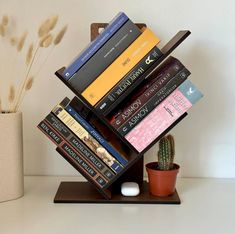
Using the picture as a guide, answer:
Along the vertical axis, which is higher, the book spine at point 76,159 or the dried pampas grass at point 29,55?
the dried pampas grass at point 29,55

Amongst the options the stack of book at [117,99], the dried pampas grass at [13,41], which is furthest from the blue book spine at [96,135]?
the dried pampas grass at [13,41]

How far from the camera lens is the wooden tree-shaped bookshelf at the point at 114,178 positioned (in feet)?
3.22

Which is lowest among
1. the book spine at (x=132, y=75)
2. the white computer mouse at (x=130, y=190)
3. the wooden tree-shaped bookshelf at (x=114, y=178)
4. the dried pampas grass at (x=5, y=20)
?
the white computer mouse at (x=130, y=190)

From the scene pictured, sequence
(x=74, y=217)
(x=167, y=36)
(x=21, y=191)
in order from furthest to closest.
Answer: (x=167, y=36) < (x=21, y=191) < (x=74, y=217)

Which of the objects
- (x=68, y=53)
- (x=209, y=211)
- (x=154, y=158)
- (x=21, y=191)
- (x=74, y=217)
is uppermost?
(x=68, y=53)

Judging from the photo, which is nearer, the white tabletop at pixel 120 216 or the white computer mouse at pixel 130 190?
the white tabletop at pixel 120 216

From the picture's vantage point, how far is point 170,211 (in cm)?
99

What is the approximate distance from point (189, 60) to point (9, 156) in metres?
0.62

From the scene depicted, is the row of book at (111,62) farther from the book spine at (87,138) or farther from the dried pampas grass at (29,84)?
the dried pampas grass at (29,84)

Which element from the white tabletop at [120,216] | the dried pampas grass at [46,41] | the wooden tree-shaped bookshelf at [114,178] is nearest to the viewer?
the white tabletop at [120,216]

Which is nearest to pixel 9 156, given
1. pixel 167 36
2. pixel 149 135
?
pixel 149 135

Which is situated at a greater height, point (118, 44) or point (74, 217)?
point (118, 44)

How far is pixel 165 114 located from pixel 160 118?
0.6 inches

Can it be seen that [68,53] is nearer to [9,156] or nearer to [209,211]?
[9,156]
